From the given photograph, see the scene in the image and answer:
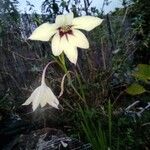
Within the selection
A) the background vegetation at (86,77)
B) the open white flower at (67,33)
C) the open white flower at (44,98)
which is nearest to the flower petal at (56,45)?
the open white flower at (67,33)

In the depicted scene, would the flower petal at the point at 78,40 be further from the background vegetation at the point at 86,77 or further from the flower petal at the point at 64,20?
the background vegetation at the point at 86,77

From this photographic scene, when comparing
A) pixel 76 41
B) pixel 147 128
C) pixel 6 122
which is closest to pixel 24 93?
pixel 6 122

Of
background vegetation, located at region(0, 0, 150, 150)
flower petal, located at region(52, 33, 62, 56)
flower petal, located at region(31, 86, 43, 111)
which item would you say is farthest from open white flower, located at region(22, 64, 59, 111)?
background vegetation, located at region(0, 0, 150, 150)

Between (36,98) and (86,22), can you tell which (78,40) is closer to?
(86,22)

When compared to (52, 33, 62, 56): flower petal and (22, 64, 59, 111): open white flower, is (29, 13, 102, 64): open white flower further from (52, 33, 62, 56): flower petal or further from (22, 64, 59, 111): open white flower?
(22, 64, 59, 111): open white flower

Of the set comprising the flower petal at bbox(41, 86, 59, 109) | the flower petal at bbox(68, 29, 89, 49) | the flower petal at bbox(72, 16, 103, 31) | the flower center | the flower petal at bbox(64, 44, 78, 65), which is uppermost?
the flower petal at bbox(72, 16, 103, 31)

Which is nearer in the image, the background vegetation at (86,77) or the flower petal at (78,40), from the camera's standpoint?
the flower petal at (78,40)

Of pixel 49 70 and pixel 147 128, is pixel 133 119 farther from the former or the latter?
pixel 49 70

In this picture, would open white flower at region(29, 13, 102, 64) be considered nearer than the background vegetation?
Yes

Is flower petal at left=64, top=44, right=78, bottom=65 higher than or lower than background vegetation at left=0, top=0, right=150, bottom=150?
higher
